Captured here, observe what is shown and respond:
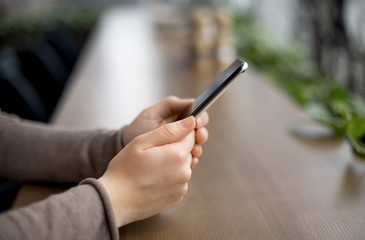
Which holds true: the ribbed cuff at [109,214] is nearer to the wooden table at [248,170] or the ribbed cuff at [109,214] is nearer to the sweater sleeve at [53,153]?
the wooden table at [248,170]

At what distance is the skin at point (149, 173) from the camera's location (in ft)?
1.87

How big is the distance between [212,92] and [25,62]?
1560 millimetres

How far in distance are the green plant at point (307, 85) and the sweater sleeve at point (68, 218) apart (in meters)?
0.56

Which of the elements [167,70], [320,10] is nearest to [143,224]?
[167,70]

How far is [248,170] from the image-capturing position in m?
0.80

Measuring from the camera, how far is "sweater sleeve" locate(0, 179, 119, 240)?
1.63ft

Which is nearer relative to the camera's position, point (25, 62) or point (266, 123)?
point (266, 123)

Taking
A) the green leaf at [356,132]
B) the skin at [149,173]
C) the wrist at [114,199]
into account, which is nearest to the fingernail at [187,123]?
the skin at [149,173]

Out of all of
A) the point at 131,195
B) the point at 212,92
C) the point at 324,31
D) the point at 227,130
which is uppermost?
the point at 212,92

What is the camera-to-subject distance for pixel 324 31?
125 inches

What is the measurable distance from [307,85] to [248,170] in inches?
46.7

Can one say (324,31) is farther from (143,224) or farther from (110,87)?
(143,224)

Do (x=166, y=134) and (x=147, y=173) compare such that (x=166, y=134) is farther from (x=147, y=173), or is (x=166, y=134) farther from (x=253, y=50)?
(x=253, y=50)

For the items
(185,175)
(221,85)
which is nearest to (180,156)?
(185,175)
